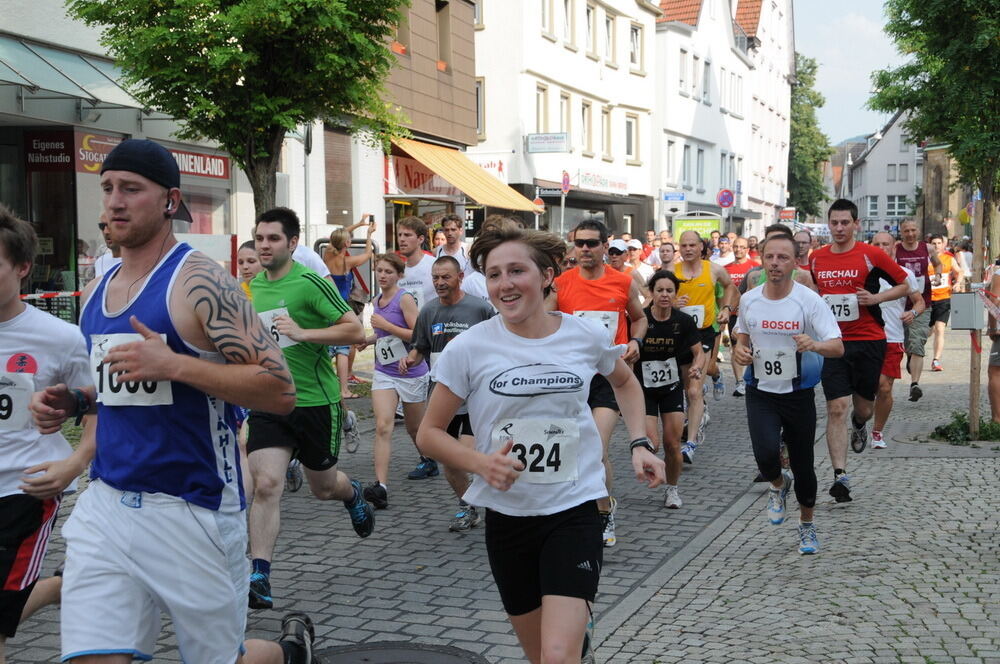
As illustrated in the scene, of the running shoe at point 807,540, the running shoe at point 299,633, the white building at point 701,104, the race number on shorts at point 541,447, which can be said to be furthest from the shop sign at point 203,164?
the white building at point 701,104

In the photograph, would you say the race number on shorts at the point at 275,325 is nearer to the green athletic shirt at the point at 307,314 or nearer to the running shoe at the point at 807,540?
the green athletic shirt at the point at 307,314

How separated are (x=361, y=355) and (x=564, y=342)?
16.2 meters

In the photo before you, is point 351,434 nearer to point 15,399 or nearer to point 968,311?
point 968,311

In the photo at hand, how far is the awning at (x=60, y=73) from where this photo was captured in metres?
14.9

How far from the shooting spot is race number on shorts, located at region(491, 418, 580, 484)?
4039mm

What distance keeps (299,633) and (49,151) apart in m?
14.2

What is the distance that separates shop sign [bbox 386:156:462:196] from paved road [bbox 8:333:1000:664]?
1904 cm

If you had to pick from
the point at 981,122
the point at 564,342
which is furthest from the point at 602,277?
the point at 981,122

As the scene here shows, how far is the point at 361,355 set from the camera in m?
20.2

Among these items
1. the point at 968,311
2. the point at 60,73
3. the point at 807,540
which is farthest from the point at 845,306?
the point at 60,73

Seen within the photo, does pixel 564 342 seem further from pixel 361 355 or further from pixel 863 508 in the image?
pixel 361 355

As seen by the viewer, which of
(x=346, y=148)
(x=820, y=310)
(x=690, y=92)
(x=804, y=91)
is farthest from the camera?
(x=804, y=91)

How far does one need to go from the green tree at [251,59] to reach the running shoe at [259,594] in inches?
365

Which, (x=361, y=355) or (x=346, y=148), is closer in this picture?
(x=361, y=355)
